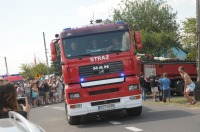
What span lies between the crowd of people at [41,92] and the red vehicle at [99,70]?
50.6ft

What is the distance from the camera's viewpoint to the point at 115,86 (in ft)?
43.7

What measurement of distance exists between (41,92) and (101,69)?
676 inches

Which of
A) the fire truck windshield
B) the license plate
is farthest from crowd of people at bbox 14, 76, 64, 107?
the license plate

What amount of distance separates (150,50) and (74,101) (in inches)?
1440

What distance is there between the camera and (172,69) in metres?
27.6

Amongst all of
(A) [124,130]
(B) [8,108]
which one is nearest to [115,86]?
(A) [124,130]

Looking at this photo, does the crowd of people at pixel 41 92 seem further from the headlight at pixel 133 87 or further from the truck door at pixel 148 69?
the headlight at pixel 133 87

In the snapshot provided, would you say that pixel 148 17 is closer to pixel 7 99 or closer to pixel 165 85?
pixel 165 85

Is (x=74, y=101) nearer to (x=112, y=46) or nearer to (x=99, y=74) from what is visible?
(x=99, y=74)

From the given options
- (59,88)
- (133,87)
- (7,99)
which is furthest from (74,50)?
(59,88)

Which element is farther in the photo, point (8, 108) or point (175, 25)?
point (175, 25)

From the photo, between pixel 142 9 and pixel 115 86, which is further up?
pixel 142 9

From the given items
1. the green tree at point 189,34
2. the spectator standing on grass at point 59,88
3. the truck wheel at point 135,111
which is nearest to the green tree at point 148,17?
the green tree at point 189,34

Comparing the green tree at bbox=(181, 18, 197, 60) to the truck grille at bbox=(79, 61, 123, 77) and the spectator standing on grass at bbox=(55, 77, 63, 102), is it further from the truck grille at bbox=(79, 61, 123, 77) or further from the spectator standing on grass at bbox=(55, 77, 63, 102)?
the truck grille at bbox=(79, 61, 123, 77)
